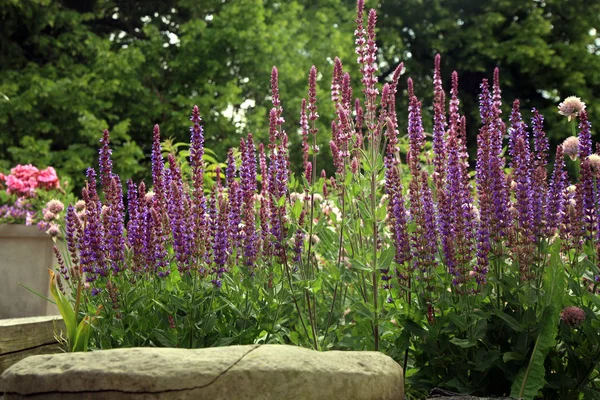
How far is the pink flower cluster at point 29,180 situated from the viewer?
9039 millimetres

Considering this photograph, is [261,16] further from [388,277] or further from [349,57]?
[388,277]

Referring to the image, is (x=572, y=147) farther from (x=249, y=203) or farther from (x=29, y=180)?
(x=29, y=180)

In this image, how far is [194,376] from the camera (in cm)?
278

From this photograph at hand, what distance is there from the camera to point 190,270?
13.3 feet

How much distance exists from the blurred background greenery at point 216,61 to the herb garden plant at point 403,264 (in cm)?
917

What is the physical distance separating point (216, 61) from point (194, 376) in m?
14.7

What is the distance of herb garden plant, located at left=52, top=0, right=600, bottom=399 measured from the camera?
3.64 metres

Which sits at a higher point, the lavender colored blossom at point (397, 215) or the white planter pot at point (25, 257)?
the lavender colored blossom at point (397, 215)

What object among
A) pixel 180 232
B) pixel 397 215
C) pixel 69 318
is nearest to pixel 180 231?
pixel 180 232

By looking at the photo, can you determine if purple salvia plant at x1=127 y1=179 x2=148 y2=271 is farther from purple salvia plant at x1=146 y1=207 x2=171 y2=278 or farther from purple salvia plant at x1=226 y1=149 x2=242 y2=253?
purple salvia plant at x1=226 y1=149 x2=242 y2=253

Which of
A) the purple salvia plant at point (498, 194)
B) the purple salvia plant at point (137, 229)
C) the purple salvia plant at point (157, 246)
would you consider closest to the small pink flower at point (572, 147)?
the purple salvia plant at point (498, 194)

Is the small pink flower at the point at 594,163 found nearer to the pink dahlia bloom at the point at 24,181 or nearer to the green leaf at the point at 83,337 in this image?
the green leaf at the point at 83,337

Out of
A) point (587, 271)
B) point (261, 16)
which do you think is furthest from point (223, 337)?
point (261, 16)

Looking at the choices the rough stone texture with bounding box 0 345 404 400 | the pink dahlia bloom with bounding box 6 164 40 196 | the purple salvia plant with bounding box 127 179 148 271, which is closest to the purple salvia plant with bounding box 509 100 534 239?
the rough stone texture with bounding box 0 345 404 400
